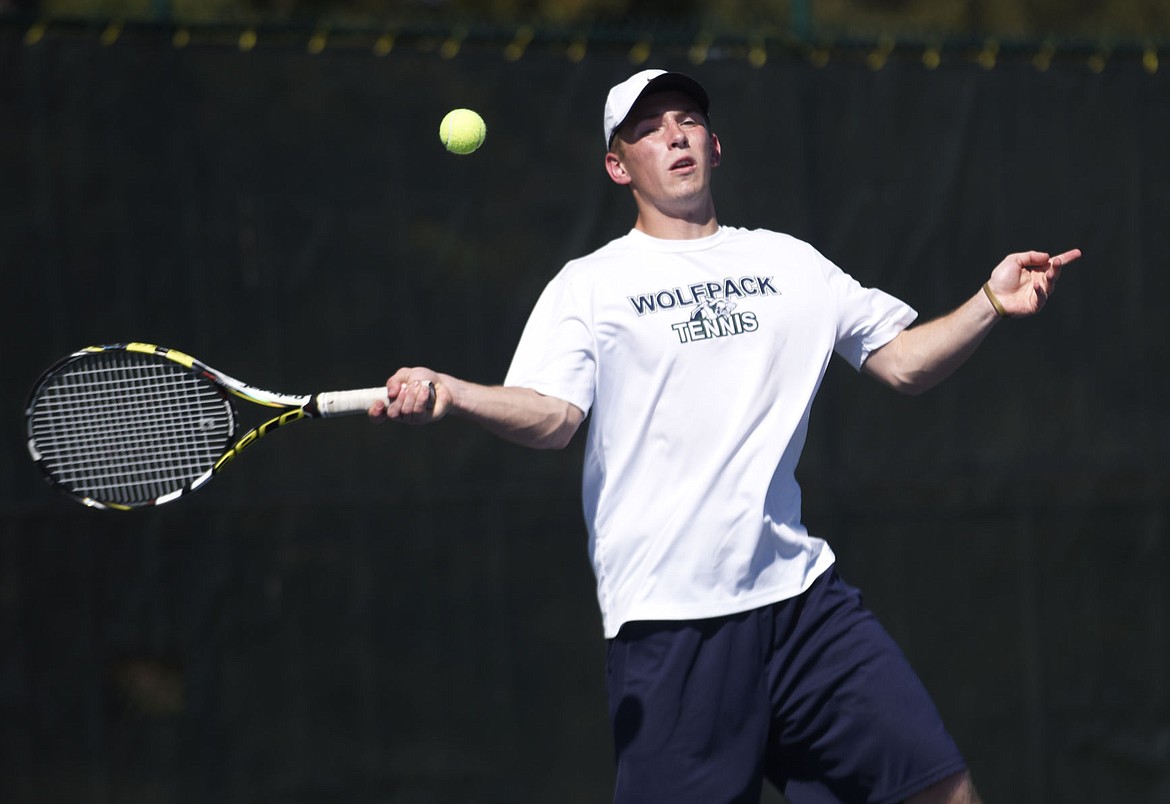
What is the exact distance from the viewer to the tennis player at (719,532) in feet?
10.8

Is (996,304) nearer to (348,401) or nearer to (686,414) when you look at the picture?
(686,414)

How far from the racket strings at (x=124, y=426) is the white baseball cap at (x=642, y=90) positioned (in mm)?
1124

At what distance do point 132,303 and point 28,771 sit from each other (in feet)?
4.43

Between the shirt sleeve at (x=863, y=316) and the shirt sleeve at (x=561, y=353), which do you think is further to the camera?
the shirt sleeve at (x=863, y=316)

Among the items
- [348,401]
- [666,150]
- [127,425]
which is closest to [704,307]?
[666,150]

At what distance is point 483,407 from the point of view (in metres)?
3.19

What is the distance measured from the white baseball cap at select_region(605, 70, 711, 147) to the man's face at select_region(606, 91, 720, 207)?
18mm

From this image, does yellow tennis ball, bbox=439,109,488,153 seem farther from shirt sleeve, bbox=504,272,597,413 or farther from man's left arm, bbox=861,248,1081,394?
man's left arm, bbox=861,248,1081,394

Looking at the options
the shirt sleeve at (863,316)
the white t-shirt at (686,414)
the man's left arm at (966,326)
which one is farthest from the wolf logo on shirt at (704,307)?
the man's left arm at (966,326)

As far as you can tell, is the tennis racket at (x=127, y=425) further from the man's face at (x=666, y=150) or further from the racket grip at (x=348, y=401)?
the man's face at (x=666, y=150)

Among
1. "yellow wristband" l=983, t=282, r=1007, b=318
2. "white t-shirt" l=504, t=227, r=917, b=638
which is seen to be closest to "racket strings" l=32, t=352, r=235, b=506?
"white t-shirt" l=504, t=227, r=917, b=638

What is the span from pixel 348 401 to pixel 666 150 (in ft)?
2.98

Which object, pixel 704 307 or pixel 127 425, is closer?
pixel 704 307

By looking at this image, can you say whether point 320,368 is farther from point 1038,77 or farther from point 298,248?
point 1038,77
